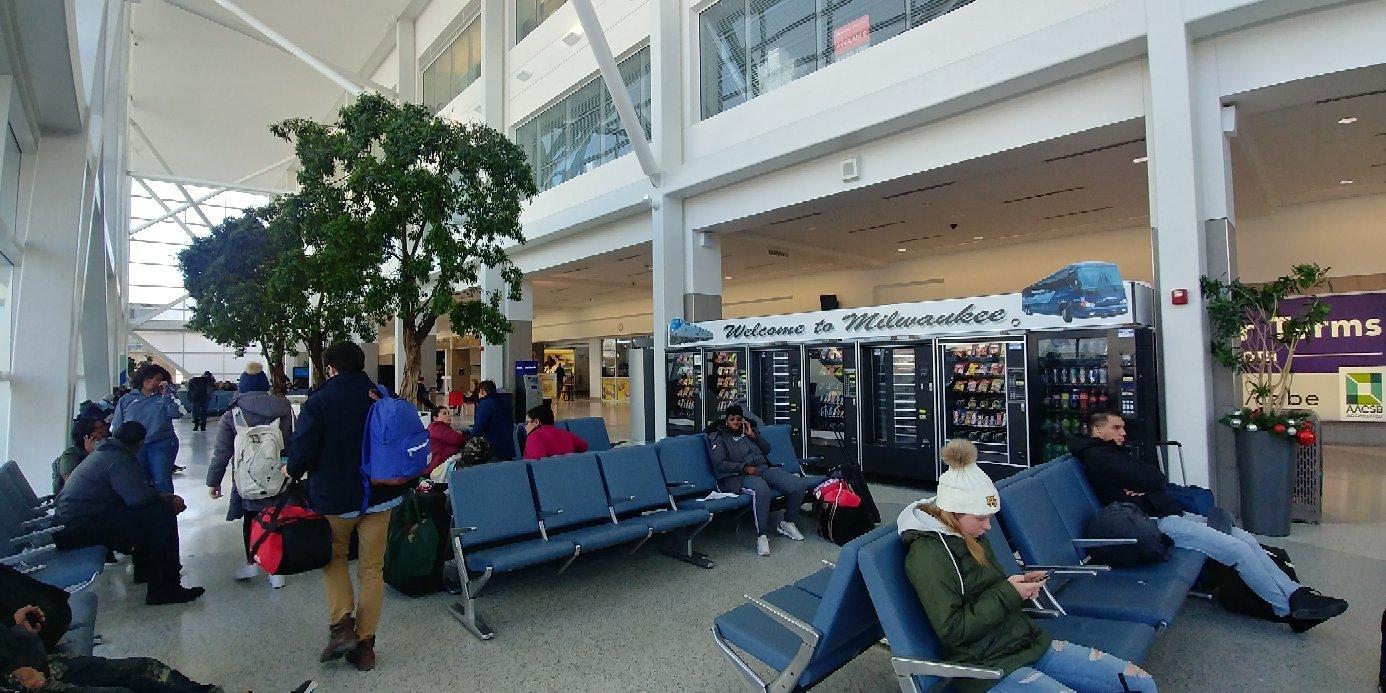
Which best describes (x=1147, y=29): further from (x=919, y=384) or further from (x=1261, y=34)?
(x=919, y=384)

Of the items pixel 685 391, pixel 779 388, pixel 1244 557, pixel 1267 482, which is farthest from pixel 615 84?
pixel 1244 557

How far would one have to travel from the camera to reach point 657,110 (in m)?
11.6

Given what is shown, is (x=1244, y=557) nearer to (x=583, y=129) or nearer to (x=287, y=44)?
(x=583, y=129)

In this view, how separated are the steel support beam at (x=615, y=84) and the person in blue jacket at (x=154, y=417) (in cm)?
727

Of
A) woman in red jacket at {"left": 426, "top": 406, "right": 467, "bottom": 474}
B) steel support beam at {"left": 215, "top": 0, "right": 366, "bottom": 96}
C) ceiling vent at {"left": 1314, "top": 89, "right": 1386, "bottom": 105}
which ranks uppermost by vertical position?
steel support beam at {"left": 215, "top": 0, "right": 366, "bottom": 96}

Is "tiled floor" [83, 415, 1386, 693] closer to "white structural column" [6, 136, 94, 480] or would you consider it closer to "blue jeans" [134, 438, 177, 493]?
"blue jeans" [134, 438, 177, 493]

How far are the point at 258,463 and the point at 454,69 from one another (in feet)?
59.1

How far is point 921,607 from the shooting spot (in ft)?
7.57

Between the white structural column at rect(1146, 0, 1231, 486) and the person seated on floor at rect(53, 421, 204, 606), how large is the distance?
824 cm

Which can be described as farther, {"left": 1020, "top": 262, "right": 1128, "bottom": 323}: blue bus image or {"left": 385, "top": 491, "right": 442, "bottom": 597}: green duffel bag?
{"left": 1020, "top": 262, "right": 1128, "bottom": 323}: blue bus image

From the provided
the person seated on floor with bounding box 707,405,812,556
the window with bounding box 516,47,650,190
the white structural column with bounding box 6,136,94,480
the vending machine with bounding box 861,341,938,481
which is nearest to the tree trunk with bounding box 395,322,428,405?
the white structural column with bounding box 6,136,94,480

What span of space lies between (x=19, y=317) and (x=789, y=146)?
8772 millimetres

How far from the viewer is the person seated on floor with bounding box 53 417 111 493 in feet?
15.5

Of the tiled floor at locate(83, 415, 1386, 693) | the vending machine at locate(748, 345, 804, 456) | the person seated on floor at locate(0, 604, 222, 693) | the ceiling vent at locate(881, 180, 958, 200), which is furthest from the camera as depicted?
the vending machine at locate(748, 345, 804, 456)
